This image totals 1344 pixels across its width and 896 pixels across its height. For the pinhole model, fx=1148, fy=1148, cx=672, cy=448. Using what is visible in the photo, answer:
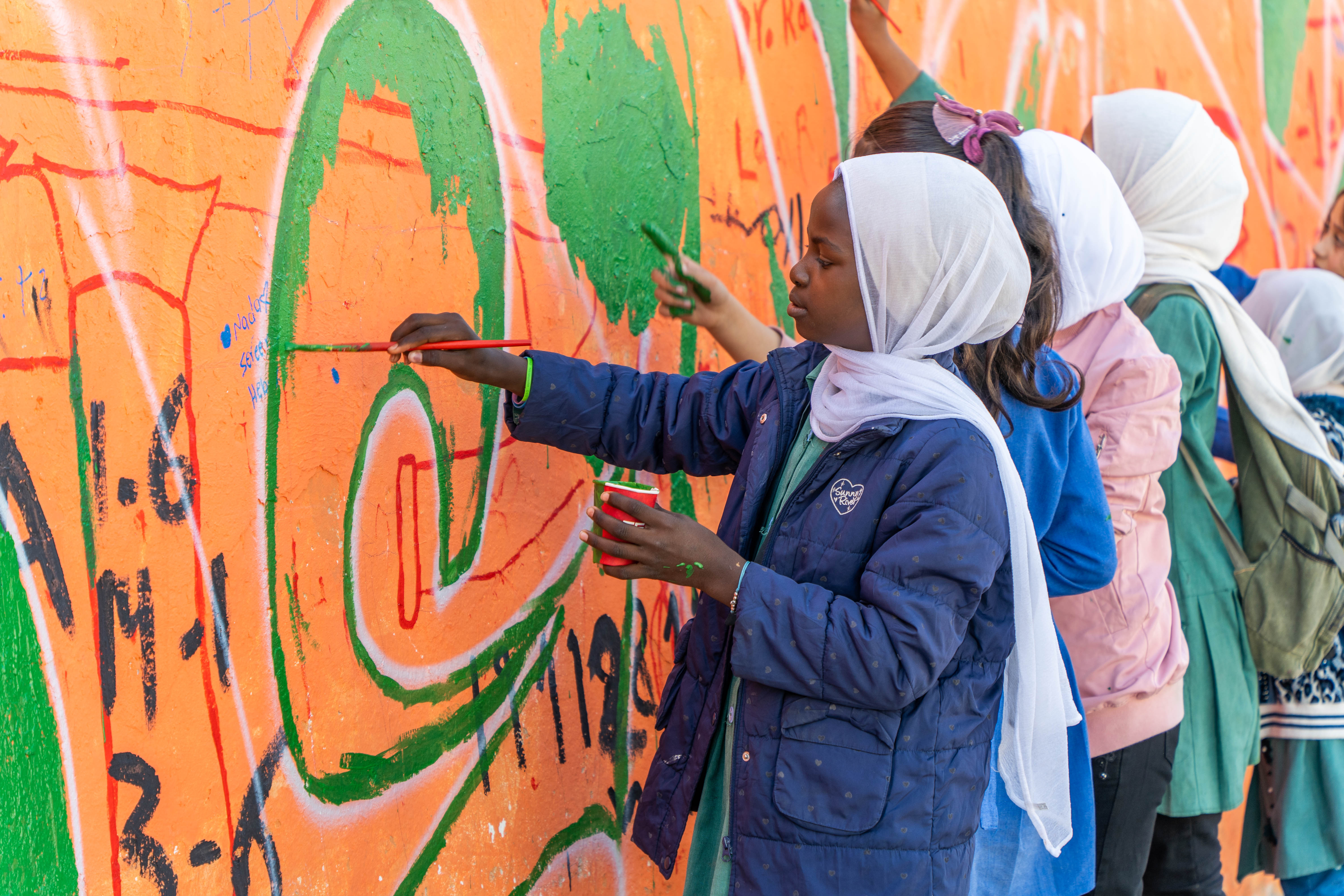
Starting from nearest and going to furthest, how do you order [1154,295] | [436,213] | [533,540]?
[436,213] → [533,540] → [1154,295]

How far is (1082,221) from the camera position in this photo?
6.95 ft

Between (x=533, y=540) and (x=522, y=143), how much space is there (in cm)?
76

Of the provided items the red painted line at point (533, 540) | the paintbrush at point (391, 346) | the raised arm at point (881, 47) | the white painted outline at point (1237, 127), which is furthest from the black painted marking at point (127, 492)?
the white painted outline at point (1237, 127)

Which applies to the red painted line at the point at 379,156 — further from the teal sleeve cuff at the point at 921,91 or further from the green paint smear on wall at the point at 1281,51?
the green paint smear on wall at the point at 1281,51

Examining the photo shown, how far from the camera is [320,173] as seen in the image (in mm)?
1802

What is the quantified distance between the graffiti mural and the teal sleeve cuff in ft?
0.92

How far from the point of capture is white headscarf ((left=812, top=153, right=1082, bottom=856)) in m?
1.59

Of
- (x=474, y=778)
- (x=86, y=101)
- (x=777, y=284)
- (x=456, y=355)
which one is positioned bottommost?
(x=474, y=778)

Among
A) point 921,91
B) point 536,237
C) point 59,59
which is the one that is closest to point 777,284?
point 921,91

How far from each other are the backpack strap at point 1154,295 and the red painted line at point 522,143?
128 centimetres

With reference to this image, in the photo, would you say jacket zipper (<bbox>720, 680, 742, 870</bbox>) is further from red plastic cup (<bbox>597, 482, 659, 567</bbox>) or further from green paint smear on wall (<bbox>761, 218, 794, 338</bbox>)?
green paint smear on wall (<bbox>761, 218, 794, 338</bbox>)

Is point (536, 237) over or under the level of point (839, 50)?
under

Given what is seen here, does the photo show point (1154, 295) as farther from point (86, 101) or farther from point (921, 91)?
point (86, 101)

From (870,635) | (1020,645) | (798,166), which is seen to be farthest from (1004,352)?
(798,166)
